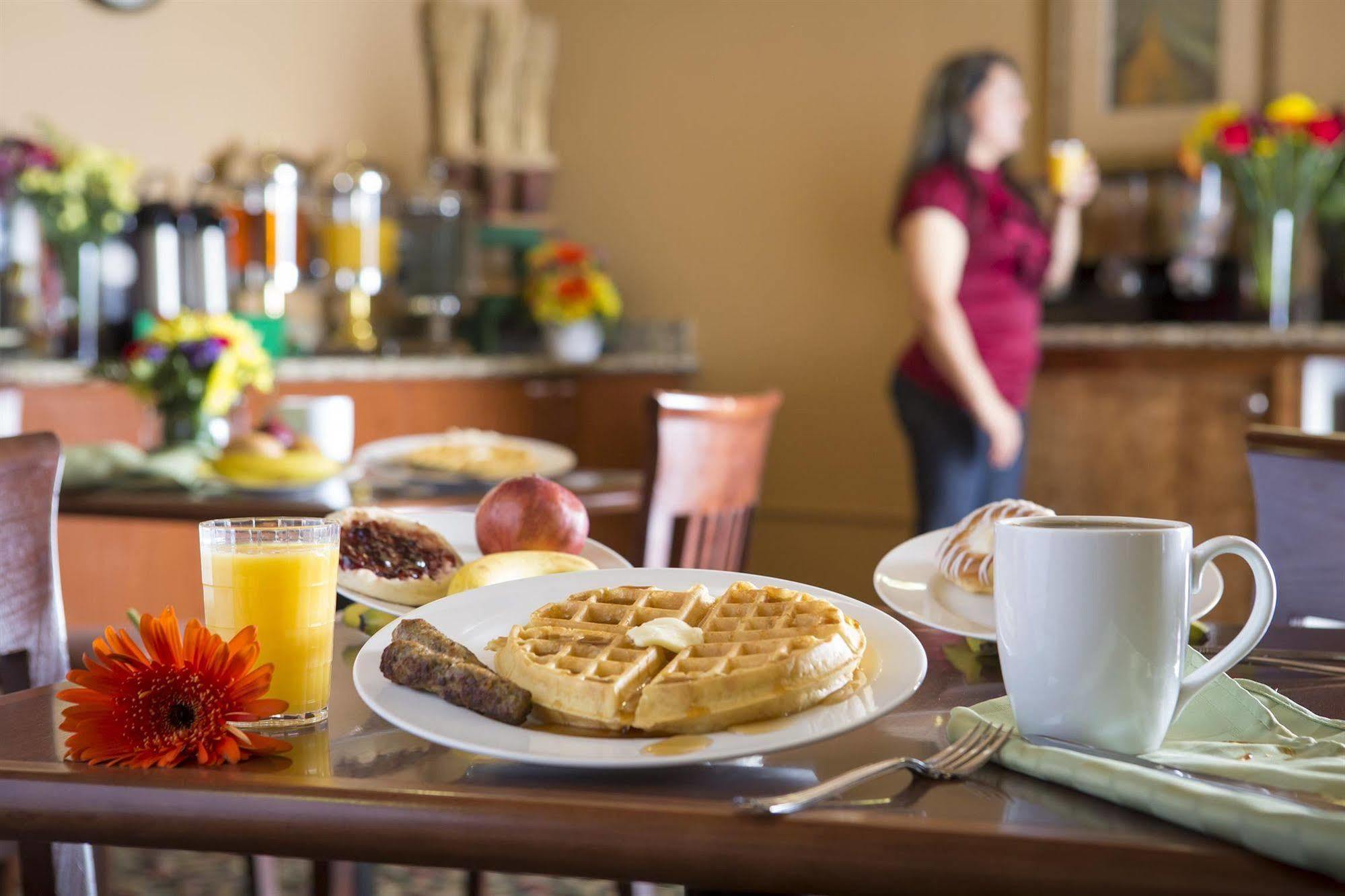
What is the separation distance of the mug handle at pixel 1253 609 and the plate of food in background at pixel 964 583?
208 mm

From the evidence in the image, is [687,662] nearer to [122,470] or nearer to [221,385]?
[122,470]

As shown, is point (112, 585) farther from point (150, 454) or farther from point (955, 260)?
point (955, 260)

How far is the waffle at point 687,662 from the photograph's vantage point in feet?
2.11

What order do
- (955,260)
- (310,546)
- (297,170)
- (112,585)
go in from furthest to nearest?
(297,170), (112,585), (955,260), (310,546)

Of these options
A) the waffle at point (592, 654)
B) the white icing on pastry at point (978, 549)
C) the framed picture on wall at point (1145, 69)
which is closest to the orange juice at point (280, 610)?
the waffle at point (592, 654)

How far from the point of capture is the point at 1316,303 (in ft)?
13.4

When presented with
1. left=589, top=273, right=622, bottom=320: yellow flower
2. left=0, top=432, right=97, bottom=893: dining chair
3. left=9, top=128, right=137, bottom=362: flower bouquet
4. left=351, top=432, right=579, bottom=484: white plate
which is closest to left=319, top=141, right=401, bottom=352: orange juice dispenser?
left=589, top=273, right=622, bottom=320: yellow flower

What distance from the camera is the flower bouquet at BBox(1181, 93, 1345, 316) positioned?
3.78m

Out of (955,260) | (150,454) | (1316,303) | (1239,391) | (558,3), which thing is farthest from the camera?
(558,3)

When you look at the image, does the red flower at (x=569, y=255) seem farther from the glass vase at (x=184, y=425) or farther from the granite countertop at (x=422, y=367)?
the glass vase at (x=184, y=425)

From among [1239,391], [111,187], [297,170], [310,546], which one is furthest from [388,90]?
[310,546]

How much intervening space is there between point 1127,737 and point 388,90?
4727mm

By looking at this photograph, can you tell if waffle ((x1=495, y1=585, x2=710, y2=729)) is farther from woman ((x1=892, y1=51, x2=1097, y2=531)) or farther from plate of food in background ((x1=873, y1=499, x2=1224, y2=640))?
woman ((x1=892, y1=51, x2=1097, y2=531))

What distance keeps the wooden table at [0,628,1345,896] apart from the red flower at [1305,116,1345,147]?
355 cm
